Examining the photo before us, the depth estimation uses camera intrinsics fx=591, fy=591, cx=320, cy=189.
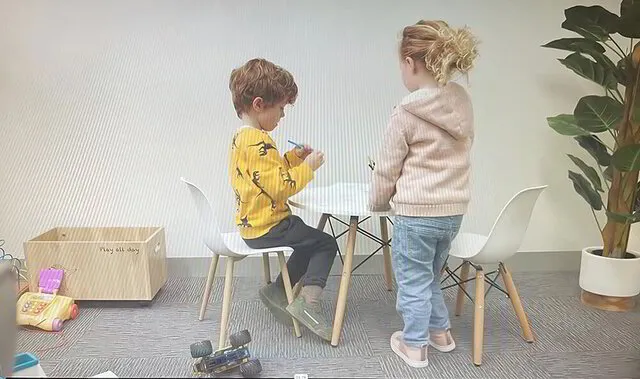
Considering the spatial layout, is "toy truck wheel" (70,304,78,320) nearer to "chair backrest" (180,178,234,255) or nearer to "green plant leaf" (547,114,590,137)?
"chair backrest" (180,178,234,255)

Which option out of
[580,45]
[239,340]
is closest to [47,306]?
[239,340]

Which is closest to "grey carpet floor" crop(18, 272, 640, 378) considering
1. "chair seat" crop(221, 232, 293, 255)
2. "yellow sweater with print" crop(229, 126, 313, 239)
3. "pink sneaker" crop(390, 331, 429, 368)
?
"pink sneaker" crop(390, 331, 429, 368)

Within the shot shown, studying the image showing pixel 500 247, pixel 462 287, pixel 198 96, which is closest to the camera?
pixel 500 247

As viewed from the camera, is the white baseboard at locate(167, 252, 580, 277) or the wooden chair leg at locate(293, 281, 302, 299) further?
the white baseboard at locate(167, 252, 580, 277)

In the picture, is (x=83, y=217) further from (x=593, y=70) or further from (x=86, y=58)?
(x=593, y=70)

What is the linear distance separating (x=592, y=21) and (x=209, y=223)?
1581 mm

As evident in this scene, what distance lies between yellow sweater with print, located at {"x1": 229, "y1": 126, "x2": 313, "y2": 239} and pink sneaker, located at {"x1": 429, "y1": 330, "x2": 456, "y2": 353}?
2.18 ft

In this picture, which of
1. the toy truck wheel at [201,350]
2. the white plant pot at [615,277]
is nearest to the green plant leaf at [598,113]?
the white plant pot at [615,277]

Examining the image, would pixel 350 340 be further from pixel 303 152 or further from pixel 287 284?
pixel 303 152

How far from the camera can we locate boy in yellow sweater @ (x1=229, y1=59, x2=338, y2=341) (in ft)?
6.39

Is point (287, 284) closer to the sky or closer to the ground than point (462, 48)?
closer to the ground

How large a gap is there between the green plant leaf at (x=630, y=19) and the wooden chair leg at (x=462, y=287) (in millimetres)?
1029

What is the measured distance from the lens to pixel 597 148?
2.35 meters

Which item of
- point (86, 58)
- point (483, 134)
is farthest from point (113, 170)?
point (483, 134)
